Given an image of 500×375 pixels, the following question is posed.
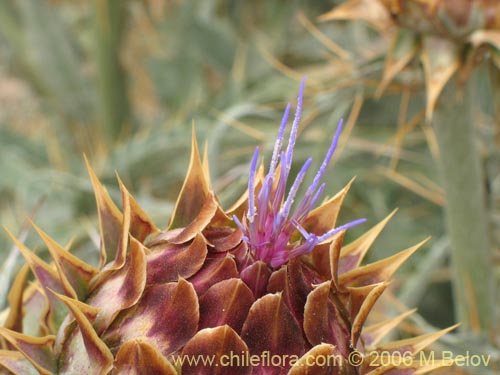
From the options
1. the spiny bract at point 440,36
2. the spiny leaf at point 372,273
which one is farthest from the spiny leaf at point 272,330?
the spiny bract at point 440,36

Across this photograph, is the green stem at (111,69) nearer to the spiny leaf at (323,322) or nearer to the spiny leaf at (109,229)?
the spiny leaf at (109,229)

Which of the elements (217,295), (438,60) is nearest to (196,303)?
(217,295)

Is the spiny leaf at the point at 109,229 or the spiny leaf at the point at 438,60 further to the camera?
the spiny leaf at the point at 438,60

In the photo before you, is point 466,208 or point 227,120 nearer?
point 466,208

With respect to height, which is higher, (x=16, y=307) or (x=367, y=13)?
(x=367, y=13)

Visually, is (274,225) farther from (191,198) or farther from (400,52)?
(400,52)

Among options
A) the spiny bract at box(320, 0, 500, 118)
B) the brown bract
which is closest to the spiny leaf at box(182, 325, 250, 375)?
the brown bract

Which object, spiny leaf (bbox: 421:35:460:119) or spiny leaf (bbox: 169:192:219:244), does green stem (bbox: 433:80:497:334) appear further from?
spiny leaf (bbox: 169:192:219:244)
